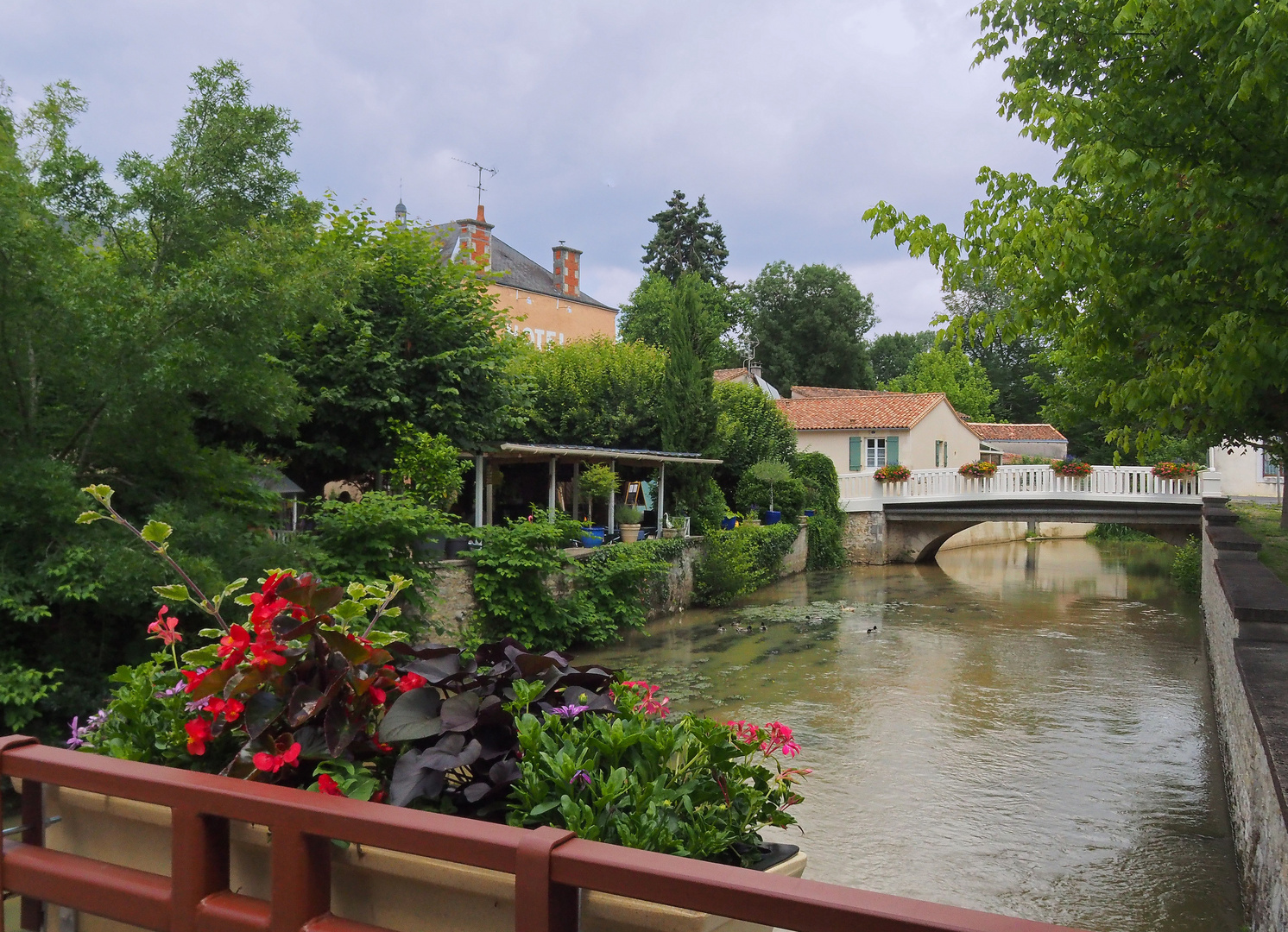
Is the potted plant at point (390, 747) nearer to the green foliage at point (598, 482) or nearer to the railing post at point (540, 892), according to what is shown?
the railing post at point (540, 892)

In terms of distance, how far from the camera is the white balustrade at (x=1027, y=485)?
85.9 ft

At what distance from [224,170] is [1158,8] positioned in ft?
23.7

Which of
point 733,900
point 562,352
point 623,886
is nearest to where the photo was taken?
point 733,900

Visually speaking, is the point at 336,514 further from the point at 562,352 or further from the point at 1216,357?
the point at 562,352

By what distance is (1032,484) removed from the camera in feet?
93.0

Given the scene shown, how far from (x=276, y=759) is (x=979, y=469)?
28.5 meters

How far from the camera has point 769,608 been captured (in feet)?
67.1

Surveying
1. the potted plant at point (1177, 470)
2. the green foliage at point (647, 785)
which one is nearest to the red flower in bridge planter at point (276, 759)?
the green foliage at point (647, 785)

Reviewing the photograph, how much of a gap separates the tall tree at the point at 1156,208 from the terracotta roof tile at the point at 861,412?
27.1 metres

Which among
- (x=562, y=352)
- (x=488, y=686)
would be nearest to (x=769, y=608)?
(x=562, y=352)

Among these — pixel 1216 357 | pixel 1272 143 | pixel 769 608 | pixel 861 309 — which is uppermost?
pixel 861 309

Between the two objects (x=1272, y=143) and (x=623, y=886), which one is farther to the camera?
(x=1272, y=143)

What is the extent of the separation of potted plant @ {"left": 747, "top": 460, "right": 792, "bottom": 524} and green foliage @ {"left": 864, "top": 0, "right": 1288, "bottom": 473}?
1820cm

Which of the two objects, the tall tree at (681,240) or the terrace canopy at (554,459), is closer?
the terrace canopy at (554,459)
